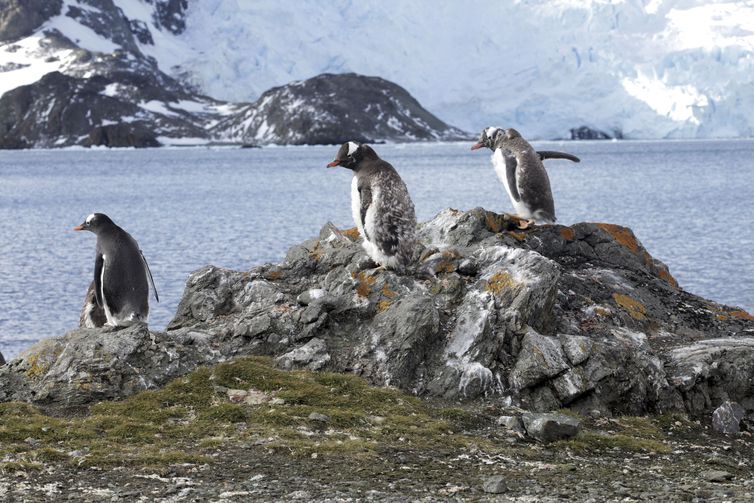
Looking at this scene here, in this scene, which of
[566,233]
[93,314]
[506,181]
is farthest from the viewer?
[506,181]

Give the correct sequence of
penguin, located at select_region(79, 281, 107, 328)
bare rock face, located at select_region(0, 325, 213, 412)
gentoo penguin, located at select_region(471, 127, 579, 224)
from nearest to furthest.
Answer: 1. bare rock face, located at select_region(0, 325, 213, 412)
2. penguin, located at select_region(79, 281, 107, 328)
3. gentoo penguin, located at select_region(471, 127, 579, 224)

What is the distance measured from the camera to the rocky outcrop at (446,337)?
12898 millimetres

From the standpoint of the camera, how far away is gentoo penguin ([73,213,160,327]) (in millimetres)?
A: 14445

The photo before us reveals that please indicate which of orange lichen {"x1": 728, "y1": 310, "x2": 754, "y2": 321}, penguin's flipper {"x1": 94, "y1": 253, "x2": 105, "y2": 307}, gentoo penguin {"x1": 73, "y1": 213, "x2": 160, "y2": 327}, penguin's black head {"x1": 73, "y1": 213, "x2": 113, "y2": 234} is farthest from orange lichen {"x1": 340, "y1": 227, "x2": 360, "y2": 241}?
orange lichen {"x1": 728, "y1": 310, "x2": 754, "y2": 321}

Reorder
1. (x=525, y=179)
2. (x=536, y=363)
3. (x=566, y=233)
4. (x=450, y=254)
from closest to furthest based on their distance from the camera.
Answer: (x=536, y=363)
(x=450, y=254)
(x=566, y=233)
(x=525, y=179)

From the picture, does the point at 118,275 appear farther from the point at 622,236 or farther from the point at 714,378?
the point at 622,236

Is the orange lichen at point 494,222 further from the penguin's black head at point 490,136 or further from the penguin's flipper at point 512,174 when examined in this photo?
the penguin's black head at point 490,136

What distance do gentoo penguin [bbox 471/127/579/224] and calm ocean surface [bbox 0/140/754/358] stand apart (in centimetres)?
1451

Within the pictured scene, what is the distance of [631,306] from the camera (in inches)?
612

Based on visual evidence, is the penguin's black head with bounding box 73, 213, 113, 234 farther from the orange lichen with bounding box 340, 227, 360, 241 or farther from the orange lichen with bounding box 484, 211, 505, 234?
the orange lichen with bounding box 484, 211, 505, 234

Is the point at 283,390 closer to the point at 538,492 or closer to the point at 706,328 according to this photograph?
the point at 538,492

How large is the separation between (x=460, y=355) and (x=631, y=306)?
3855 mm

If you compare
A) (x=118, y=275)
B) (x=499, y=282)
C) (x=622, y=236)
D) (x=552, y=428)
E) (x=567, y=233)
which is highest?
(x=567, y=233)

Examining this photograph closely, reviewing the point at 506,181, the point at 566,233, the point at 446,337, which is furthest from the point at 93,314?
the point at 566,233
